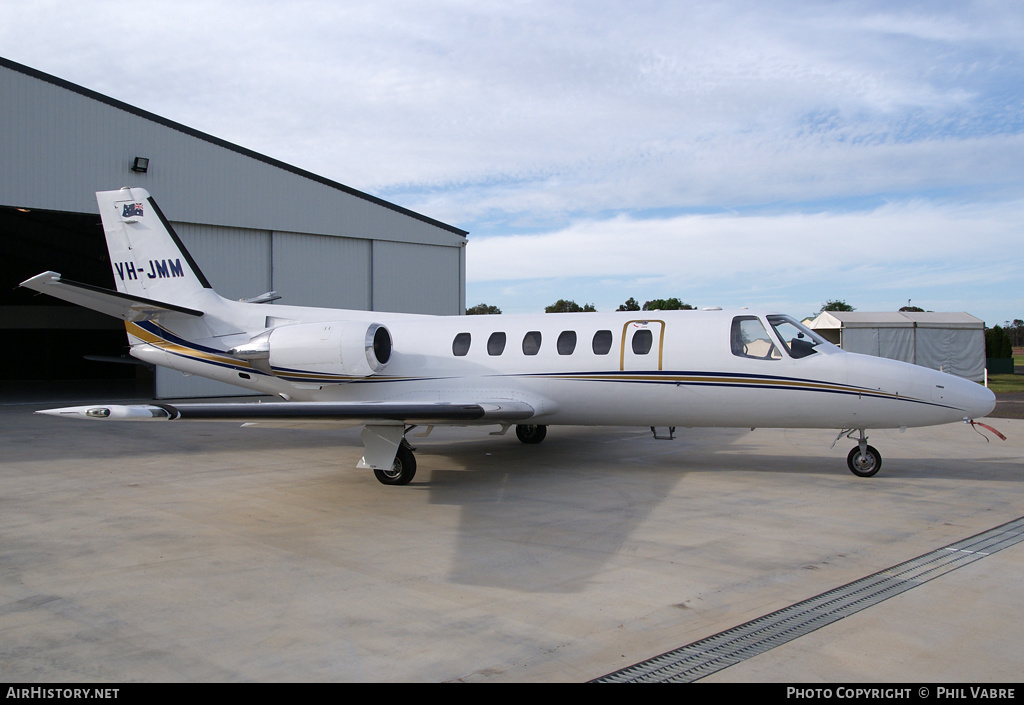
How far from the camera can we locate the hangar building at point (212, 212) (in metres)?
19.9

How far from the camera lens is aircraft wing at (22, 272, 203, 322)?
10.4 m

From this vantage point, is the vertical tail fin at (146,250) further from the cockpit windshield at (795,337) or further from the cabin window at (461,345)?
the cockpit windshield at (795,337)

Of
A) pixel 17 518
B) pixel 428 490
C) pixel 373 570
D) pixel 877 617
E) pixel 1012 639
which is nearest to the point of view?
pixel 1012 639

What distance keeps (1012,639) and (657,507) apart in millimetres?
4300

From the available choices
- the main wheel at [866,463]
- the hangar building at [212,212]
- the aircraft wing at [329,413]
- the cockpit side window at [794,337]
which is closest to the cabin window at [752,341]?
the cockpit side window at [794,337]

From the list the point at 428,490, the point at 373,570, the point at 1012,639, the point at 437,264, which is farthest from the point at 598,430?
the point at 437,264

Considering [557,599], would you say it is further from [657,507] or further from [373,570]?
[657,507]

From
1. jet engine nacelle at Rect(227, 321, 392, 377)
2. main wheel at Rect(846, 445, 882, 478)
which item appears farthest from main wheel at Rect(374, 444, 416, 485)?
main wheel at Rect(846, 445, 882, 478)

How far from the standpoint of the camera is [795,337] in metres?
10.4

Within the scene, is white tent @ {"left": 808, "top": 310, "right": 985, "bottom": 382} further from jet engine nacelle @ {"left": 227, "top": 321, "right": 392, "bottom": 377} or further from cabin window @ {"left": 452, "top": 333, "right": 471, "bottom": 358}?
jet engine nacelle @ {"left": 227, "top": 321, "right": 392, "bottom": 377}

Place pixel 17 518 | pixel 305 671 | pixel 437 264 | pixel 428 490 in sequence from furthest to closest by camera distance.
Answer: pixel 437 264 < pixel 428 490 < pixel 17 518 < pixel 305 671

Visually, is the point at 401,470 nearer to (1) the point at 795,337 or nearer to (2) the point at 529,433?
(2) the point at 529,433

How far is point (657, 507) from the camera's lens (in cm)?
862

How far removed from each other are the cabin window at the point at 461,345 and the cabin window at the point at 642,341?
2.83 metres
